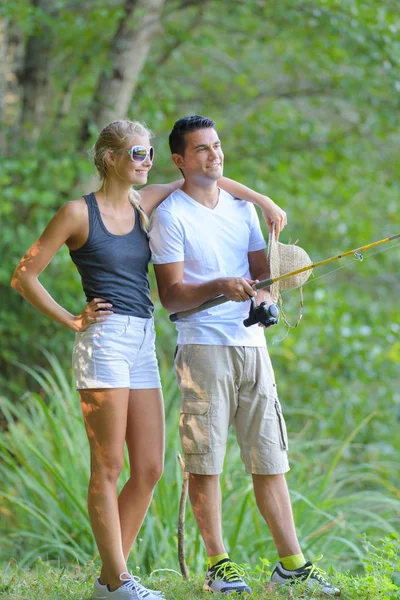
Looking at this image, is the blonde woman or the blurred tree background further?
the blurred tree background

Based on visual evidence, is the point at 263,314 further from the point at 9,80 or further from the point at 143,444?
the point at 9,80

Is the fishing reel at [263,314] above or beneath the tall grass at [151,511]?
above

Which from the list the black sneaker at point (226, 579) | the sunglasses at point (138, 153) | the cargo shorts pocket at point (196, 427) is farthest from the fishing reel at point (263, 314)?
the black sneaker at point (226, 579)

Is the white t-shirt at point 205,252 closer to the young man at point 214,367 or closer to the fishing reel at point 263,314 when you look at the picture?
the young man at point 214,367

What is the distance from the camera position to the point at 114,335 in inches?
117

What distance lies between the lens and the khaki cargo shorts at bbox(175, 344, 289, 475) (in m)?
3.08

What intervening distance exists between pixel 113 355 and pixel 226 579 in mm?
878

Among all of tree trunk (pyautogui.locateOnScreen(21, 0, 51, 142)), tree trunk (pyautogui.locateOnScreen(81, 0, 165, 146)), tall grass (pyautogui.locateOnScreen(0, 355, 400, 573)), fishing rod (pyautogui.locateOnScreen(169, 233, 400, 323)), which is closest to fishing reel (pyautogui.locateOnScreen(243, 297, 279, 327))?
fishing rod (pyautogui.locateOnScreen(169, 233, 400, 323))

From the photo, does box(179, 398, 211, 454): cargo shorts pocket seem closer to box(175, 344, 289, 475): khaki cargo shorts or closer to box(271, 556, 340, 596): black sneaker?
box(175, 344, 289, 475): khaki cargo shorts

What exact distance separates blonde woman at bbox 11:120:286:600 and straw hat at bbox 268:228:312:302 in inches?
16.9

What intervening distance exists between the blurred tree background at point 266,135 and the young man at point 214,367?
2.42m

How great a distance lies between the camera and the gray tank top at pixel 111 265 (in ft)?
9.88

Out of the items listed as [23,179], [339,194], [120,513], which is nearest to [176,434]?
[120,513]

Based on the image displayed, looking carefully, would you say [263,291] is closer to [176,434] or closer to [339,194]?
[176,434]
